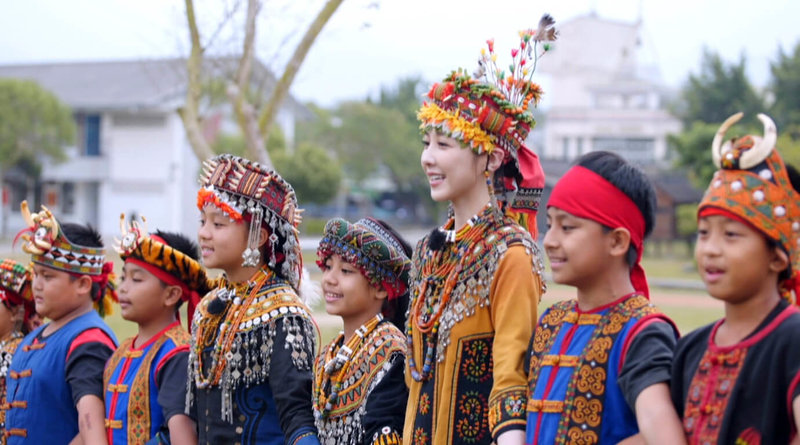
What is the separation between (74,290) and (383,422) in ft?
6.29

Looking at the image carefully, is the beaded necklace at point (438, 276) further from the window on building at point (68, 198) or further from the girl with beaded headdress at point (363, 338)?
the window on building at point (68, 198)

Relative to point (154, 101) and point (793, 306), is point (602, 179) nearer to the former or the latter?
point (793, 306)

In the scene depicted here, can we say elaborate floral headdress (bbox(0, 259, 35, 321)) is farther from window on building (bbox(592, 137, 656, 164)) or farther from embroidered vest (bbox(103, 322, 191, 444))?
window on building (bbox(592, 137, 656, 164))

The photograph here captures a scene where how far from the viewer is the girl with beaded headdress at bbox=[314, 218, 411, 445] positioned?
3182mm

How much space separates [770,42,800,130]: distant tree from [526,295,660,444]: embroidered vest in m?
32.6

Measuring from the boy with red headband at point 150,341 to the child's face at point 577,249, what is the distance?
6.03 ft

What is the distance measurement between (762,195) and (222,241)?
2.13m

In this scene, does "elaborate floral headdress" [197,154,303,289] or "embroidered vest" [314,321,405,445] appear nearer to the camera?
"embroidered vest" [314,321,405,445]

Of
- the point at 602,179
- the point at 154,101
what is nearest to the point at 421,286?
the point at 602,179

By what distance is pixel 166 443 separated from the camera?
358cm

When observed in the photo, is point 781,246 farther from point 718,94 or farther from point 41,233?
point 718,94

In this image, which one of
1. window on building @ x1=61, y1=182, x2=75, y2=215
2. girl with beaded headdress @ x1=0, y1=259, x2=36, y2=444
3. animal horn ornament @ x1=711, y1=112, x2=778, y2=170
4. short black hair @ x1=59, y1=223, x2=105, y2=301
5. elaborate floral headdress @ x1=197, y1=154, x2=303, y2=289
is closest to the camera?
animal horn ornament @ x1=711, y1=112, x2=778, y2=170

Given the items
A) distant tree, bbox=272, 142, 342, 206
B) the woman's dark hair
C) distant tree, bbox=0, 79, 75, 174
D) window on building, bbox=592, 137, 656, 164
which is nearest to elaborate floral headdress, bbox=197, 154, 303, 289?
the woman's dark hair

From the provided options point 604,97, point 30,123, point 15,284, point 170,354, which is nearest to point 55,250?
point 15,284
